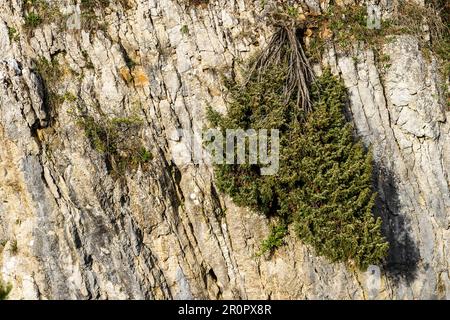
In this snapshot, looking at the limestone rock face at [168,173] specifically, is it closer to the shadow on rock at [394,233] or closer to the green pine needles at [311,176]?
the shadow on rock at [394,233]

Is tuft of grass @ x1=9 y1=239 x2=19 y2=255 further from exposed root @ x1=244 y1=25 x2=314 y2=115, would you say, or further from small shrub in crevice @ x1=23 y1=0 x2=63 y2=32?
exposed root @ x1=244 y1=25 x2=314 y2=115

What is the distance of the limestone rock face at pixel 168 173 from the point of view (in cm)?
1088

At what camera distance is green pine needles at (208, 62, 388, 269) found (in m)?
10.7

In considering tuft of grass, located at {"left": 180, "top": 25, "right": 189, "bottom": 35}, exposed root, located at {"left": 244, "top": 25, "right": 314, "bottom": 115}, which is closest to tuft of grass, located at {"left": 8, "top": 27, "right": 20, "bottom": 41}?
tuft of grass, located at {"left": 180, "top": 25, "right": 189, "bottom": 35}

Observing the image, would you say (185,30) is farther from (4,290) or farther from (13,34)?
(4,290)

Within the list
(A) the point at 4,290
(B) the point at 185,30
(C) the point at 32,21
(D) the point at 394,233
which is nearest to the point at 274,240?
(D) the point at 394,233

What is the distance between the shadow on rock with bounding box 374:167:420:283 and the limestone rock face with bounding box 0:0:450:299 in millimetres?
28

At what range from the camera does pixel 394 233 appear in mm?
11594

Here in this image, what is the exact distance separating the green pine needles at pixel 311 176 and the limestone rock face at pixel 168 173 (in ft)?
1.72

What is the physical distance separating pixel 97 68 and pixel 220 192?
376 centimetres

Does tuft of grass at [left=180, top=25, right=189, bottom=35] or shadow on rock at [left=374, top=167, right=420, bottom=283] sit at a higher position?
tuft of grass at [left=180, top=25, right=189, bottom=35]

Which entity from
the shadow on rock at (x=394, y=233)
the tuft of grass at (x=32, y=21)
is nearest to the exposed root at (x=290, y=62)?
the shadow on rock at (x=394, y=233)

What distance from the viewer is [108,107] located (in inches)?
468
